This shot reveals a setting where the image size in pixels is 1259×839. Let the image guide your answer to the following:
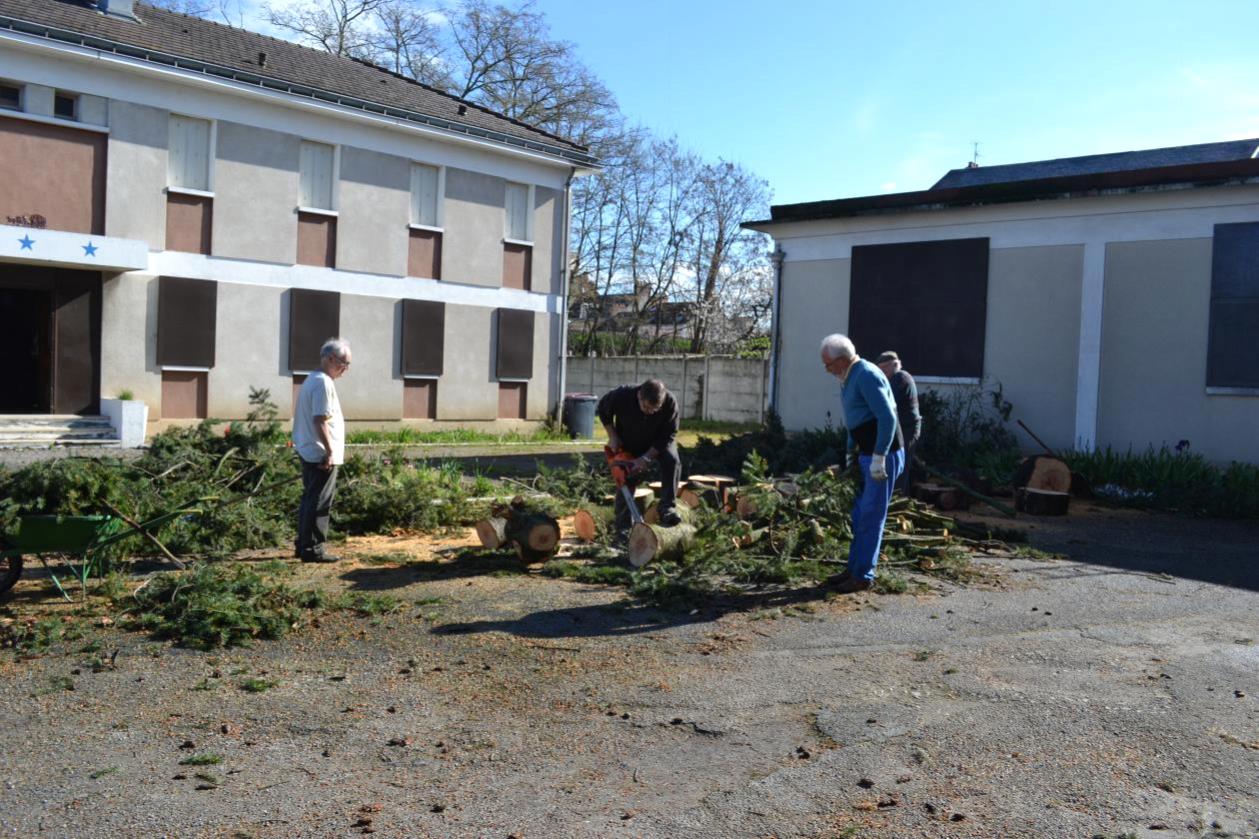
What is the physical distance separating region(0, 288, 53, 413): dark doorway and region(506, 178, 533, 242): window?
944 centimetres

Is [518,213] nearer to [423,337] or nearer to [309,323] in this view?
[423,337]

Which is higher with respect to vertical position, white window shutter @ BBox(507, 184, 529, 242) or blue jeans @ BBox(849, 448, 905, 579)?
white window shutter @ BBox(507, 184, 529, 242)

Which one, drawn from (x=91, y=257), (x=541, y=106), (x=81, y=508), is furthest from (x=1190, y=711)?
(x=541, y=106)

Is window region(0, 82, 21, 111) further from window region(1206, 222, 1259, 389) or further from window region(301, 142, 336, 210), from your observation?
window region(1206, 222, 1259, 389)

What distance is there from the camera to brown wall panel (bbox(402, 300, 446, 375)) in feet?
71.6

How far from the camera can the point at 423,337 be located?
72.5ft

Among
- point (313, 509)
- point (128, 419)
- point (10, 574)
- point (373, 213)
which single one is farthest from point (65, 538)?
point (373, 213)

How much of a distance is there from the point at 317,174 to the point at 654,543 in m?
14.7

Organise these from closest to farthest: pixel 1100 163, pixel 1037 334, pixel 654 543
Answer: pixel 654 543 → pixel 1037 334 → pixel 1100 163

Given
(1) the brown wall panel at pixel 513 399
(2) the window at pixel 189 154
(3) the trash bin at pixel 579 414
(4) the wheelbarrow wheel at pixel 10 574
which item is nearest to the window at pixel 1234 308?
(3) the trash bin at pixel 579 414

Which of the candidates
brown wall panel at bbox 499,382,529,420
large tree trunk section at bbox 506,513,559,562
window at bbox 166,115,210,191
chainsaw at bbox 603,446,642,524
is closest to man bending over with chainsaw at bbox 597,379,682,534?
chainsaw at bbox 603,446,642,524

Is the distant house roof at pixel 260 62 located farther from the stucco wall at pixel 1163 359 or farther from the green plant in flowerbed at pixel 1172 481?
the green plant in flowerbed at pixel 1172 481

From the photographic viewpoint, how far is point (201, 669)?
19.6 feet

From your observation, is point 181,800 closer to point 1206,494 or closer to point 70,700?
point 70,700
